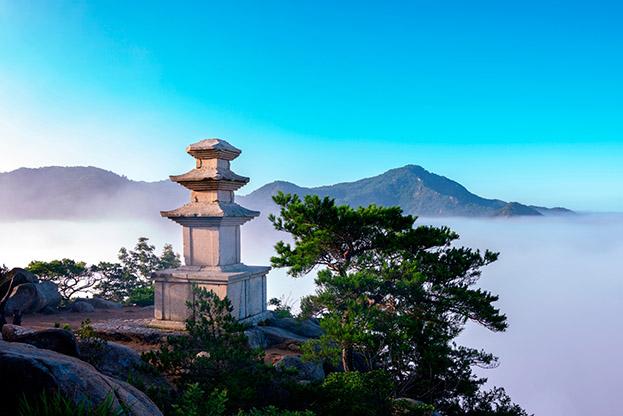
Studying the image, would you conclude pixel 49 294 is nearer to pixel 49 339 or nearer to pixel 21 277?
pixel 21 277

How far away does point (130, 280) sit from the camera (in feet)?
86.1

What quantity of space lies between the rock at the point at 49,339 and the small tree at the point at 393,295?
17.1ft

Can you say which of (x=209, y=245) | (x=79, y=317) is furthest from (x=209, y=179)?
(x=79, y=317)

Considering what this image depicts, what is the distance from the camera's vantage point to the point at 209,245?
14.7m

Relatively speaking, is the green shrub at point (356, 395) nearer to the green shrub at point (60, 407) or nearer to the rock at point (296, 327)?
the green shrub at point (60, 407)

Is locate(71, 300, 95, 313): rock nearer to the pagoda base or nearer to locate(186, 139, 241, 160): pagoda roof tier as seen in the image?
the pagoda base

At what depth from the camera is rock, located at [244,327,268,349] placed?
13.6 m

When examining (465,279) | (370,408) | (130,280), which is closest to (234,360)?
(370,408)

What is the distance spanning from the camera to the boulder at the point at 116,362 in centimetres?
828

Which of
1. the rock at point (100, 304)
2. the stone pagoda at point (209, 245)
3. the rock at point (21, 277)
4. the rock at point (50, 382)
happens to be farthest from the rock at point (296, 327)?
the rock at point (50, 382)

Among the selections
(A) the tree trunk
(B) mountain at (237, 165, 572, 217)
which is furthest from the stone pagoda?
(B) mountain at (237, 165, 572, 217)

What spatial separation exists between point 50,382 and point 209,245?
400 inches

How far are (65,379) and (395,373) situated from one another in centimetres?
865

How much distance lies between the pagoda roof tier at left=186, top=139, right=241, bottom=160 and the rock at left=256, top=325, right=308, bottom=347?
5585 millimetres
